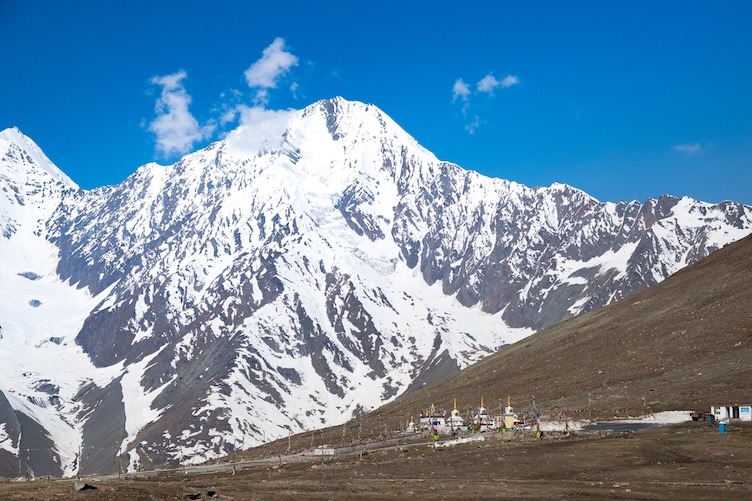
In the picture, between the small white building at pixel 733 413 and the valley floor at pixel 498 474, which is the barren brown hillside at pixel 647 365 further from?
the valley floor at pixel 498 474

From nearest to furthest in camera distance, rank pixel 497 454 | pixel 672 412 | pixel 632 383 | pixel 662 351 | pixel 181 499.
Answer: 1. pixel 181 499
2. pixel 497 454
3. pixel 672 412
4. pixel 632 383
5. pixel 662 351

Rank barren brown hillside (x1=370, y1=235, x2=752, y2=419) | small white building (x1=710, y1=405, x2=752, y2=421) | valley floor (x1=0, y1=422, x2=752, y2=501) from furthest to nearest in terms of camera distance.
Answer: barren brown hillside (x1=370, y1=235, x2=752, y2=419) → small white building (x1=710, y1=405, x2=752, y2=421) → valley floor (x1=0, y1=422, x2=752, y2=501)

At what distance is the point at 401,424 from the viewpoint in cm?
15075

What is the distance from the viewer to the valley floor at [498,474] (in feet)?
196

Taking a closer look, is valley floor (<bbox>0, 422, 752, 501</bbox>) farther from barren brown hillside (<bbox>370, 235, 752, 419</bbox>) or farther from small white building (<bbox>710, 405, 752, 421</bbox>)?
barren brown hillside (<bbox>370, 235, 752, 419</bbox>)

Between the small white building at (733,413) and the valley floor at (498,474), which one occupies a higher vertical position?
the small white building at (733,413)

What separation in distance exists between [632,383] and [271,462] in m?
72.7

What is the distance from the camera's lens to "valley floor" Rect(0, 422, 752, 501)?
59.7m

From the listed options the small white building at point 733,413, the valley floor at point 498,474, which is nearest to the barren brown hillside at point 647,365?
the small white building at point 733,413

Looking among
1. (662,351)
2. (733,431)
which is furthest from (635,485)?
(662,351)

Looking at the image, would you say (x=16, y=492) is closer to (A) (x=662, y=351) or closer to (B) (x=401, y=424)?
(B) (x=401, y=424)

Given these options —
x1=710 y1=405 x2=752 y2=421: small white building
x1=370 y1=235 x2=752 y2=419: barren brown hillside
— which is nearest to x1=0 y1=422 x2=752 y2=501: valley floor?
x1=710 y1=405 x2=752 y2=421: small white building

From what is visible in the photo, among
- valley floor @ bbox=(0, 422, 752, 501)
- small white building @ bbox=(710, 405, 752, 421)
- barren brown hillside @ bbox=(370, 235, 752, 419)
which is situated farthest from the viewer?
barren brown hillside @ bbox=(370, 235, 752, 419)

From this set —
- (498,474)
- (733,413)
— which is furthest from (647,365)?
(498,474)
